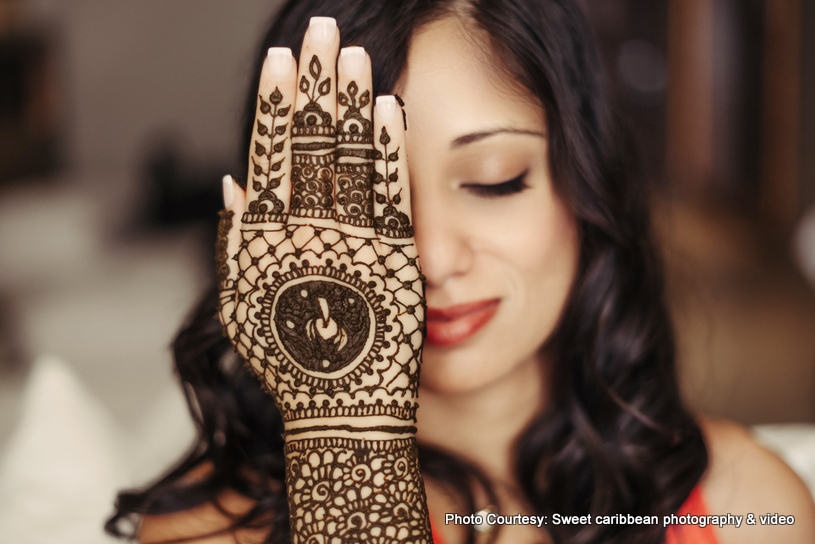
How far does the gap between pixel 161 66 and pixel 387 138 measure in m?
8.16

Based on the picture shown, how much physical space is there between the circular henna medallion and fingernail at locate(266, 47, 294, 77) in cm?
33

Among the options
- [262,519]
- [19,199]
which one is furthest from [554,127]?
[19,199]

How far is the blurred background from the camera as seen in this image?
2.63 metres

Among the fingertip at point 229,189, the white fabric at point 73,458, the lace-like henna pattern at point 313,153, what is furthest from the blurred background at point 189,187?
the lace-like henna pattern at point 313,153

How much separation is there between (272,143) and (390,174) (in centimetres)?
20

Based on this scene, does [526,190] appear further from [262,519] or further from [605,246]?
[262,519]

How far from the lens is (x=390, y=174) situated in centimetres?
105

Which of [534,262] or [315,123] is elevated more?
[315,123]

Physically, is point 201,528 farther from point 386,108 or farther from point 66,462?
point 386,108

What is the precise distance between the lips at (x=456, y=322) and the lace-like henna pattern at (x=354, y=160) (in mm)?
306

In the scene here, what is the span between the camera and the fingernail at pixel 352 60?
1.00 metres

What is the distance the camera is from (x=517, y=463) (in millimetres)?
1537

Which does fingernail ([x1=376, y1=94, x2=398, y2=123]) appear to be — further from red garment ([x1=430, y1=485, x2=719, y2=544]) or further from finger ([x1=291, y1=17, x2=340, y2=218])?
red garment ([x1=430, y1=485, x2=719, y2=544])

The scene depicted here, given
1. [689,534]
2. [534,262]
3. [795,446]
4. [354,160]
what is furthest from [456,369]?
[795,446]
